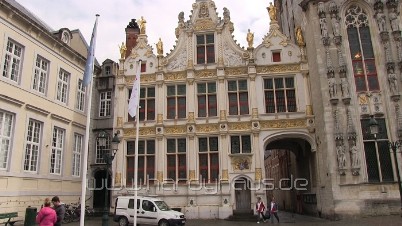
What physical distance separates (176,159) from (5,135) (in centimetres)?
1028

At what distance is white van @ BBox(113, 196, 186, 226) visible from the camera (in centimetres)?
1756

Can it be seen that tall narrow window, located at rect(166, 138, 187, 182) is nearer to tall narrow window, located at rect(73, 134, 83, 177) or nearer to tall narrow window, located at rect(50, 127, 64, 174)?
tall narrow window, located at rect(73, 134, 83, 177)

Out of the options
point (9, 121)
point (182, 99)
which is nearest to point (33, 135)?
point (9, 121)

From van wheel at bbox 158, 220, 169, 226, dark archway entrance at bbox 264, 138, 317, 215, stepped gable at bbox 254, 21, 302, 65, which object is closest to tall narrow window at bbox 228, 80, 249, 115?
stepped gable at bbox 254, 21, 302, 65

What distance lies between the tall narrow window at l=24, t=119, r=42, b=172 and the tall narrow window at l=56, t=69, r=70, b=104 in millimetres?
2965

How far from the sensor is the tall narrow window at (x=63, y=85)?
23.6 metres

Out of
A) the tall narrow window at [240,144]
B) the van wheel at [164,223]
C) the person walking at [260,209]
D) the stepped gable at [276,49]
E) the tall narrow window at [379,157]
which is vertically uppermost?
the stepped gable at [276,49]

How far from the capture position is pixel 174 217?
1742cm

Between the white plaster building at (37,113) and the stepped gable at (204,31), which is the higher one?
the stepped gable at (204,31)

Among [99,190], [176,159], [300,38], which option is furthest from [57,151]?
[300,38]

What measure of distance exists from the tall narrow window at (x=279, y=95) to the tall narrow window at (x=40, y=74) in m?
14.5

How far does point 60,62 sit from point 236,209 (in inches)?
607

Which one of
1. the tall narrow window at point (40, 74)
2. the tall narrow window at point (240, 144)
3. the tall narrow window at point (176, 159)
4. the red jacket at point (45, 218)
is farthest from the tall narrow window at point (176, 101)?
the red jacket at point (45, 218)

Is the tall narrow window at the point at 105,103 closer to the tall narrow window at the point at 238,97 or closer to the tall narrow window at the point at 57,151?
the tall narrow window at the point at 57,151
